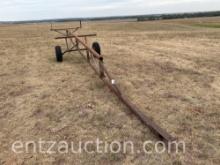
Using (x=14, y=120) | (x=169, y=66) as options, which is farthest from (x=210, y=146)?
(x=169, y=66)

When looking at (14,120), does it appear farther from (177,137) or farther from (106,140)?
(177,137)

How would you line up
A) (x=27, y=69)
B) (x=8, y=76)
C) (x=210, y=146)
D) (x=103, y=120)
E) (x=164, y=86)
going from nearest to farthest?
(x=210, y=146) → (x=103, y=120) → (x=164, y=86) → (x=8, y=76) → (x=27, y=69)

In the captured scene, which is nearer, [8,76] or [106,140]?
[106,140]

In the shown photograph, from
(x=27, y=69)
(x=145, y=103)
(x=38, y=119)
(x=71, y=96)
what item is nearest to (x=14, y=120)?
(x=38, y=119)

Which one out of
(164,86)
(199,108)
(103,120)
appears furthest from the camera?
(164,86)

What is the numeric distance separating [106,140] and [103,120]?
833 mm

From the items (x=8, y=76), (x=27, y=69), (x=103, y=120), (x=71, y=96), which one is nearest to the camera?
(x=103, y=120)

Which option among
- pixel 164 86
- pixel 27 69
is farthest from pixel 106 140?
pixel 27 69

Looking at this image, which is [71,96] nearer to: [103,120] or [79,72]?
[103,120]

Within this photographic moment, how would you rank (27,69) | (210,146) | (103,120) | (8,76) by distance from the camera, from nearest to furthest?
(210,146) → (103,120) → (8,76) → (27,69)

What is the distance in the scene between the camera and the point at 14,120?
238 inches

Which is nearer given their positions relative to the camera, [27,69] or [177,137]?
[177,137]

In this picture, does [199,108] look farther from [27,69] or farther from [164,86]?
[27,69]

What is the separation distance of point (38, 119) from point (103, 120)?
1.25 meters
